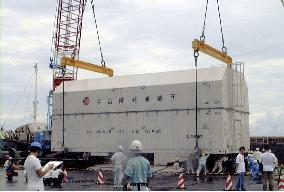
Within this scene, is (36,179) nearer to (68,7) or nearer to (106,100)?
(106,100)

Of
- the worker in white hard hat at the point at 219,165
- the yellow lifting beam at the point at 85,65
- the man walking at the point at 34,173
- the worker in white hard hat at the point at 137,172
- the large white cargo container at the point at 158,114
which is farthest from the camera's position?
the yellow lifting beam at the point at 85,65

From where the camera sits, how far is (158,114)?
86.3ft

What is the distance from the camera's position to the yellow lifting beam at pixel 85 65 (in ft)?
107

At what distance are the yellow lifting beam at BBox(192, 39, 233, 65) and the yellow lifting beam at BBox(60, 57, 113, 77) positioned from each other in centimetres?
1124

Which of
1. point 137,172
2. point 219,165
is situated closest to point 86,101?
point 219,165

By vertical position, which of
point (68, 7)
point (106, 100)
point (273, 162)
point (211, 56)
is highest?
point (68, 7)

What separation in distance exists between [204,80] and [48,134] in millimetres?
15006

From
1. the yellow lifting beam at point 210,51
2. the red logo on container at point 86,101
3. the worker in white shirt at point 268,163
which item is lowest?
the worker in white shirt at point 268,163

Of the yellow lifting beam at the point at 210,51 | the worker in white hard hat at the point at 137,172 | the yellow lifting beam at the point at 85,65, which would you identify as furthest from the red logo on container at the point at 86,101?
the worker in white hard hat at the point at 137,172

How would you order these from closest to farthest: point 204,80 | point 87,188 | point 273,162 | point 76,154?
point 273,162 → point 87,188 → point 204,80 → point 76,154

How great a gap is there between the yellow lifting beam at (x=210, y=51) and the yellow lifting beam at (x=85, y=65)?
1124cm

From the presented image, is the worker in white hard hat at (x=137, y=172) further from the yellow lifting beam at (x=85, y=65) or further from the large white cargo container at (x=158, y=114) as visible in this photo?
the yellow lifting beam at (x=85, y=65)

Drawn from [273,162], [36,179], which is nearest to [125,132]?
[273,162]

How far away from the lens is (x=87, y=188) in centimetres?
1764
